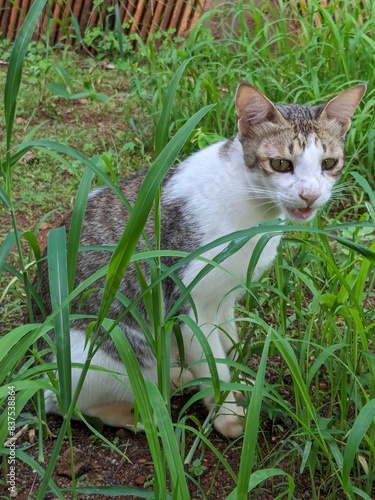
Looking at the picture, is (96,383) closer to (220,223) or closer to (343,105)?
(220,223)

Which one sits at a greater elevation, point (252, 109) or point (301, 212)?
point (252, 109)

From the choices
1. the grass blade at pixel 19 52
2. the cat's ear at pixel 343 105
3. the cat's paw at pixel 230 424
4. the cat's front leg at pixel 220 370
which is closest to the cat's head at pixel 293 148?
the cat's ear at pixel 343 105

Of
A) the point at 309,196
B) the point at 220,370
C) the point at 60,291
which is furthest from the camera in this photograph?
the point at 220,370

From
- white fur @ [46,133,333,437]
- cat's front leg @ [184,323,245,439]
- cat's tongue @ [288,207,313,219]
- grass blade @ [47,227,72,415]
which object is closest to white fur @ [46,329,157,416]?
white fur @ [46,133,333,437]

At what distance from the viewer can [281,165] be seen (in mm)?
2602

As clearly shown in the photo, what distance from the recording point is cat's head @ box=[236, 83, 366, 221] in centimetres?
255

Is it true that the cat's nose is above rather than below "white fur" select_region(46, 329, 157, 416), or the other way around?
above

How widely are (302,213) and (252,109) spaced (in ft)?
1.25

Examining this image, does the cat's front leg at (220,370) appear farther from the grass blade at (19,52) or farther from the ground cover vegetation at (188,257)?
the grass blade at (19,52)

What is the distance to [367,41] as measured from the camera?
13.1 feet

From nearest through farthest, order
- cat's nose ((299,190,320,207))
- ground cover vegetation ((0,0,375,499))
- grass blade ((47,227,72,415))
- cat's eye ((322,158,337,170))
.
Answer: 1. grass blade ((47,227,72,415))
2. ground cover vegetation ((0,0,375,499))
3. cat's nose ((299,190,320,207))
4. cat's eye ((322,158,337,170))

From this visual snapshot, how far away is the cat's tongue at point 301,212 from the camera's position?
2.57 m

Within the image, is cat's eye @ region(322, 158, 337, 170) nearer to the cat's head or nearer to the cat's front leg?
the cat's head

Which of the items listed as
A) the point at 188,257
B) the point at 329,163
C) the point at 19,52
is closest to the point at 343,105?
the point at 329,163
